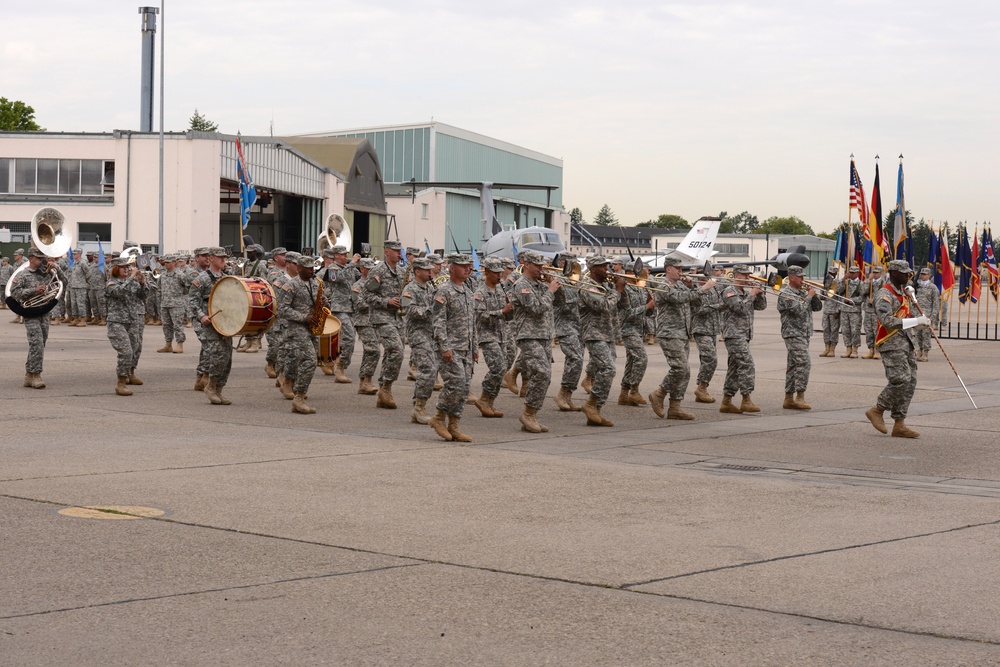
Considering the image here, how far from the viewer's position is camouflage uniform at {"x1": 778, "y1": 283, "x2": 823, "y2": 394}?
614 inches

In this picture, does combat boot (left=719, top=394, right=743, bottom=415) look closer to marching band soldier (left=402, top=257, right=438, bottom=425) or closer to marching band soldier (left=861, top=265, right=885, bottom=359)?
marching band soldier (left=402, top=257, right=438, bottom=425)

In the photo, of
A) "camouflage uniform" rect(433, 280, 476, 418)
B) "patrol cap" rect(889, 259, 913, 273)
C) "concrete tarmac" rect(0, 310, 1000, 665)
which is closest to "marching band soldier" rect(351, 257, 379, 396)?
"concrete tarmac" rect(0, 310, 1000, 665)

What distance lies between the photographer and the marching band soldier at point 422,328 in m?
12.6

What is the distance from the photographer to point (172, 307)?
76.5 feet

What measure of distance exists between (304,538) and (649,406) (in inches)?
354

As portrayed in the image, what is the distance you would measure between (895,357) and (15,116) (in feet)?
261

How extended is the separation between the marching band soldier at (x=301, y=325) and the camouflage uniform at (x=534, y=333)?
2477 millimetres

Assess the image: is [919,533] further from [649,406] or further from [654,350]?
[654,350]

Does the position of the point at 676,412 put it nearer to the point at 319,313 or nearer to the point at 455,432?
the point at 455,432

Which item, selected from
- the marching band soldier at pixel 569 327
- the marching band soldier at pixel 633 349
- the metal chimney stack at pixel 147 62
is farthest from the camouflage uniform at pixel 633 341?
the metal chimney stack at pixel 147 62

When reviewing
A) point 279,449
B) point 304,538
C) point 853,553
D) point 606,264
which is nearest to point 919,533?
point 853,553

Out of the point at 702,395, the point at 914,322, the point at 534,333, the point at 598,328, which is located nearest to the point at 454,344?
the point at 534,333

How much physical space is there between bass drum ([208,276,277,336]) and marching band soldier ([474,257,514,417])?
246cm

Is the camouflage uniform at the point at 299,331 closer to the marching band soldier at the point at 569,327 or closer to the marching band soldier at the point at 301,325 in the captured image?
the marching band soldier at the point at 301,325
